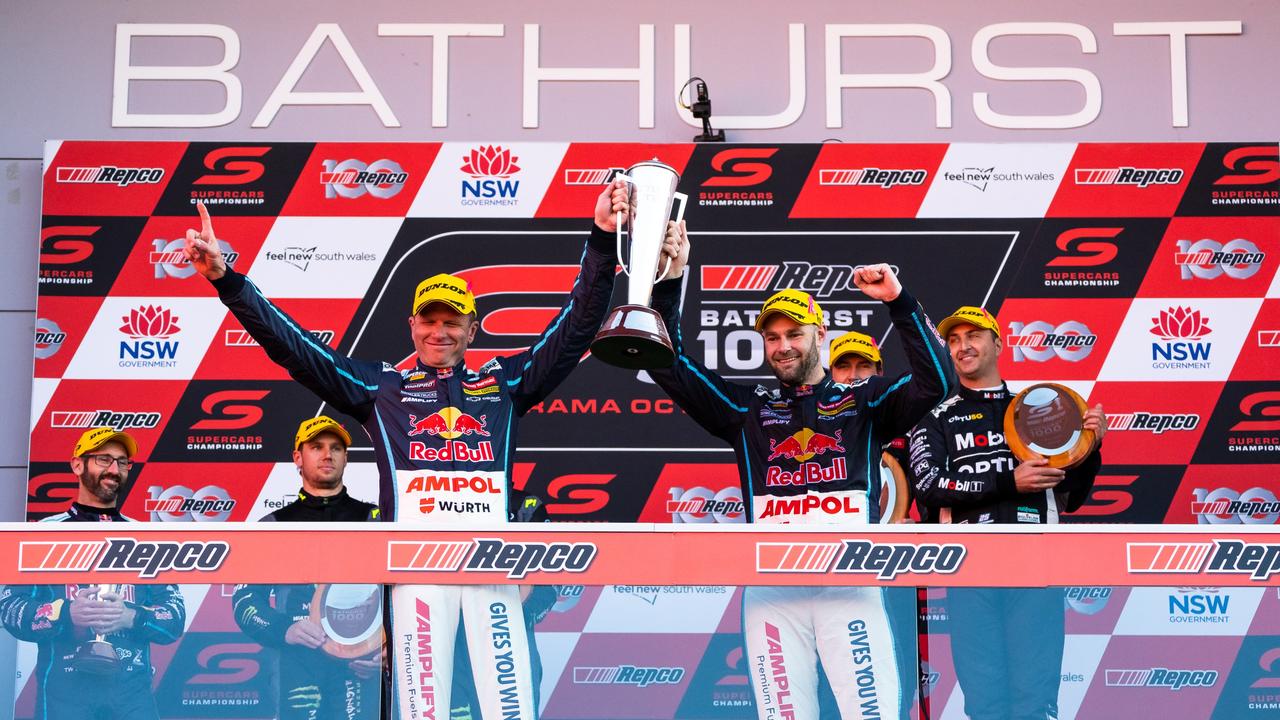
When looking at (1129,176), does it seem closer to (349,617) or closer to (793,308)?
(793,308)

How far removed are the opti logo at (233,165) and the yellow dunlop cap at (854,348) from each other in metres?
2.24

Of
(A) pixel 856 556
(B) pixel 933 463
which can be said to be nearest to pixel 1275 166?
(B) pixel 933 463

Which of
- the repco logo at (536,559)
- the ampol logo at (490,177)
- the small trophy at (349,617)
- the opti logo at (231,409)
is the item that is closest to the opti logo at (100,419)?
the opti logo at (231,409)

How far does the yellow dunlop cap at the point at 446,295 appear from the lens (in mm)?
3590

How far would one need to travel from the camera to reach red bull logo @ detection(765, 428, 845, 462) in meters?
3.50

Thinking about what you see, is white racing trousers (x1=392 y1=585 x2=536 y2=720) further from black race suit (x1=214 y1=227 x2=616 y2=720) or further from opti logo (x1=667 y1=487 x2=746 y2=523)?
opti logo (x1=667 y1=487 x2=746 y2=523)

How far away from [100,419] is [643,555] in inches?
113

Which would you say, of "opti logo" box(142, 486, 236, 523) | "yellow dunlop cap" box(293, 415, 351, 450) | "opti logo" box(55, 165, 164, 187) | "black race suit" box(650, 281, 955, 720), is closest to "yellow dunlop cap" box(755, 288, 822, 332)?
"black race suit" box(650, 281, 955, 720)

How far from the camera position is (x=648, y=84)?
5438 mm

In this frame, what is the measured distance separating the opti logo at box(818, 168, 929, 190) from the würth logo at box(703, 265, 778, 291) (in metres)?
0.38

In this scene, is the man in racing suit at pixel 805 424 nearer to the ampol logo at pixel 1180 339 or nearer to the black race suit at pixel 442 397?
the black race suit at pixel 442 397

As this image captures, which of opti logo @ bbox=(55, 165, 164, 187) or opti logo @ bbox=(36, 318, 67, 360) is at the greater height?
opti logo @ bbox=(55, 165, 164, 187)

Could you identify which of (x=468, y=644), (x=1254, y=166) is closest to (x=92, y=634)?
(x=468, y=644)

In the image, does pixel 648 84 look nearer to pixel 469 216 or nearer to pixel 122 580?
pixel 469 216
